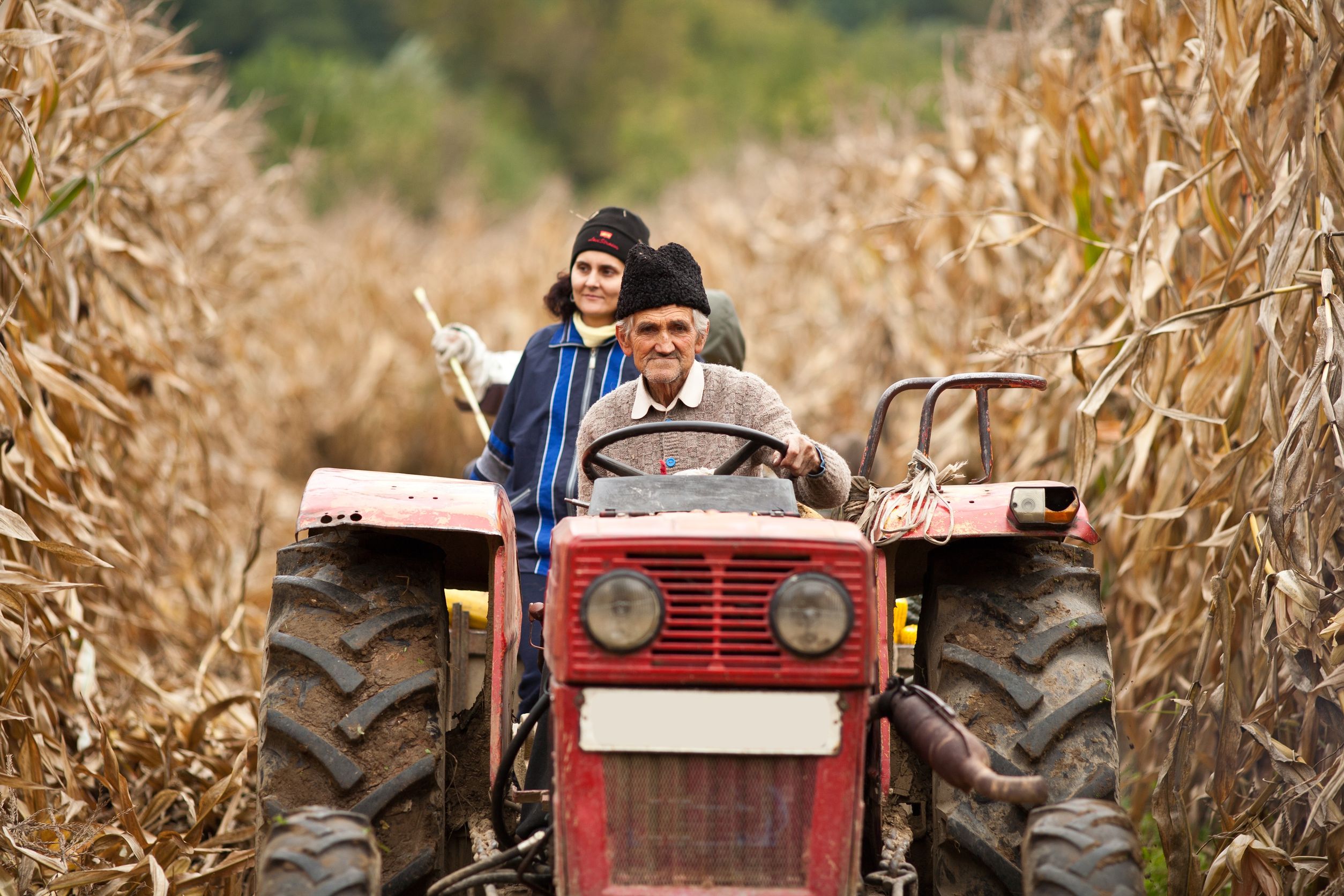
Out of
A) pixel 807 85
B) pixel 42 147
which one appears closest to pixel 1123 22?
pixel 42 147

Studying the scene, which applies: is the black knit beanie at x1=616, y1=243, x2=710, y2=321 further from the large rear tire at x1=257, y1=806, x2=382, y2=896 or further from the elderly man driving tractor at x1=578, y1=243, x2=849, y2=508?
the large rear tire at x1=257, y1=806, x2=382, y2=896

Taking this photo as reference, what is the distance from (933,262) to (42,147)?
4837 mm

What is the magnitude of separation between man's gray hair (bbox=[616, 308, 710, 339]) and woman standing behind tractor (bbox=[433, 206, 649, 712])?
1.32 ft

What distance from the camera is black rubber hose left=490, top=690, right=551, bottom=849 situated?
3375 millimetres


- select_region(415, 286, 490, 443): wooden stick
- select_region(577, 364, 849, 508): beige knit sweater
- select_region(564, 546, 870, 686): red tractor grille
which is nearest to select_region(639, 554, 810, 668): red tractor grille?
select_region(564, 546, 870, 686): red tractor grille

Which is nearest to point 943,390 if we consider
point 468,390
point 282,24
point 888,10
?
point 468,390

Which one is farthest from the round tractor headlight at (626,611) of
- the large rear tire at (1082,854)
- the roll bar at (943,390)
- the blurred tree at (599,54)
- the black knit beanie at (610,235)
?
the blurred tree at (599,54)

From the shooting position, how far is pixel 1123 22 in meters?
6.11

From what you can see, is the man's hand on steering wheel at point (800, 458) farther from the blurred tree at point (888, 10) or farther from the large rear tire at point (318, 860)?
the blurred tree at point (888, 10)

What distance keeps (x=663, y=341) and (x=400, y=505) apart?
815mm

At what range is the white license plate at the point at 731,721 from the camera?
117 inches

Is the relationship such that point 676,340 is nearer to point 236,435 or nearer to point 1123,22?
point 1123,22

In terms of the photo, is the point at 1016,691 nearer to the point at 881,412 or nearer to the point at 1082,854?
the point at 1082,854

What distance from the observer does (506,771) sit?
339 cm
